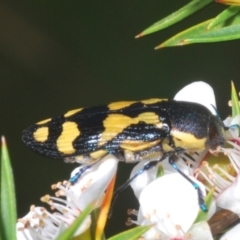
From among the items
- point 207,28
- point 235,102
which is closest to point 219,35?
point 207,28

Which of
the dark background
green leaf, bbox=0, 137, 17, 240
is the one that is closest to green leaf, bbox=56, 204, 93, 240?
green leaf, bbox=0, 137, 17, 240

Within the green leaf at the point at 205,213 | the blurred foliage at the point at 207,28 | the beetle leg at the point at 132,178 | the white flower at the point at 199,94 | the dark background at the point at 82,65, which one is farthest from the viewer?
the dark background at the point at 82,65

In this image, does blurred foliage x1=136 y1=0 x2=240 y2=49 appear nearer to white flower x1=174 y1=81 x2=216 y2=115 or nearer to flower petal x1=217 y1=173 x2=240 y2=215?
white flower x1=174 y1=81 x2=216 y2=115

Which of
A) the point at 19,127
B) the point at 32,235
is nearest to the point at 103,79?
the point at 19,127

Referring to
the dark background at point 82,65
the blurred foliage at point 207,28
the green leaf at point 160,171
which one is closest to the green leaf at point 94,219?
the green leaf at point 160,171

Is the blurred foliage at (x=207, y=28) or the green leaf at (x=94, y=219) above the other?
the blurred foliage at (x=207, y=28)

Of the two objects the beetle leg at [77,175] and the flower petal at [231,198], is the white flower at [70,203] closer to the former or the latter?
the beetle leg at [77,175]

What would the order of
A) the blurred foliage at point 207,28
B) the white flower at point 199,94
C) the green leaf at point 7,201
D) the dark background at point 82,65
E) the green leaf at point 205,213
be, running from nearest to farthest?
the green leaf at point 7,201, the green leaf at point 205,213, the blurred foliage at point 207,28, the white flower at point 199,94, the dark background at point 82,65

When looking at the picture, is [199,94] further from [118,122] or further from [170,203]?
[170,203]
